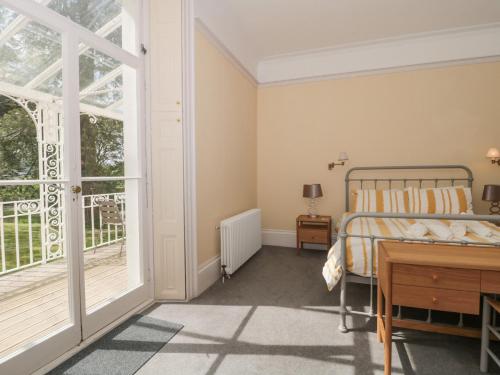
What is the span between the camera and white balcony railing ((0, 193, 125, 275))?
1740 mm

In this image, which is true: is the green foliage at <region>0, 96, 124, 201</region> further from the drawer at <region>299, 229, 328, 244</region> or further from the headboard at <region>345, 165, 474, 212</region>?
the headboard at <region>345, 165, 474, 212</region>

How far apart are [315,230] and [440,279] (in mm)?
2427

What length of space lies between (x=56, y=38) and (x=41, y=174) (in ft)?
2.88

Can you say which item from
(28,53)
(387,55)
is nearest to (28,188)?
(28,53)

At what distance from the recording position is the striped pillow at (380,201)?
3.52 meters

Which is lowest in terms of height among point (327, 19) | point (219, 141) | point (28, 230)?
point (28, 230)

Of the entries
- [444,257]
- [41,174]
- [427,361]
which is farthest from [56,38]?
[427,361]

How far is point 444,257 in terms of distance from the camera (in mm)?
1517

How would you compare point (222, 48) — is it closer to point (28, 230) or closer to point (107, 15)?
point (107, 15)

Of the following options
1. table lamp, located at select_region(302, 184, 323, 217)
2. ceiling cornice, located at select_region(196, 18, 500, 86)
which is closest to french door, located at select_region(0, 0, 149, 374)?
ceiling cornice, located at select_region(196, 18, 500, 86)

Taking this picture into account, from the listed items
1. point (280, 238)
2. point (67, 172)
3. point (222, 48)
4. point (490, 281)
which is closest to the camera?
point (490, 281)

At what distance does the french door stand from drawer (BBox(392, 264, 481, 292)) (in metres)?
2.02

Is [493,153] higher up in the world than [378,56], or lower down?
lower down

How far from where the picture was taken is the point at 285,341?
1.96m
